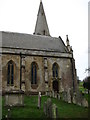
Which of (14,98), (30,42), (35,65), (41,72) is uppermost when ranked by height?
(30,42)

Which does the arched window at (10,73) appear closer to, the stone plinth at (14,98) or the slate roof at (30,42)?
the slate roof at (30,42)

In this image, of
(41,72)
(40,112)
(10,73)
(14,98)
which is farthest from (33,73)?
(40,112)

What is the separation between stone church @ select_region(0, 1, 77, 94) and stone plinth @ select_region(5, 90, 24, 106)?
9.33 meters

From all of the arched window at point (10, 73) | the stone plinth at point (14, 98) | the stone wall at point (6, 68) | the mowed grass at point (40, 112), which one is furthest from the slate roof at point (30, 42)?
the mowed grass at point (40, 112)

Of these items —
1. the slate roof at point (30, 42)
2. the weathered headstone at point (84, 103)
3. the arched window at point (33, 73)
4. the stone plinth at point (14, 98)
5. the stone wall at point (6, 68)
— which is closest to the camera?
the weathered headstone at point (84, 103)

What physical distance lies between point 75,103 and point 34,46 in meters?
15.4

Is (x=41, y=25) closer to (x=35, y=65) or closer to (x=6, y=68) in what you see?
(x=35, y=65)

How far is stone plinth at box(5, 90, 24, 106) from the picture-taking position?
1435 cm

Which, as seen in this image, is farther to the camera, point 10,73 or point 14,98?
point 10,73

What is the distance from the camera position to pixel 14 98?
1470cm

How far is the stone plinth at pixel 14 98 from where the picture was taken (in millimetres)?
14345

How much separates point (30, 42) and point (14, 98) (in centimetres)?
1638

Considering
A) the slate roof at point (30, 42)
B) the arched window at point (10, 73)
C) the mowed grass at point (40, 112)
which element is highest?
the slate roof at point (30, 42)

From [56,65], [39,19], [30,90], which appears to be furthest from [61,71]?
[39,19]
